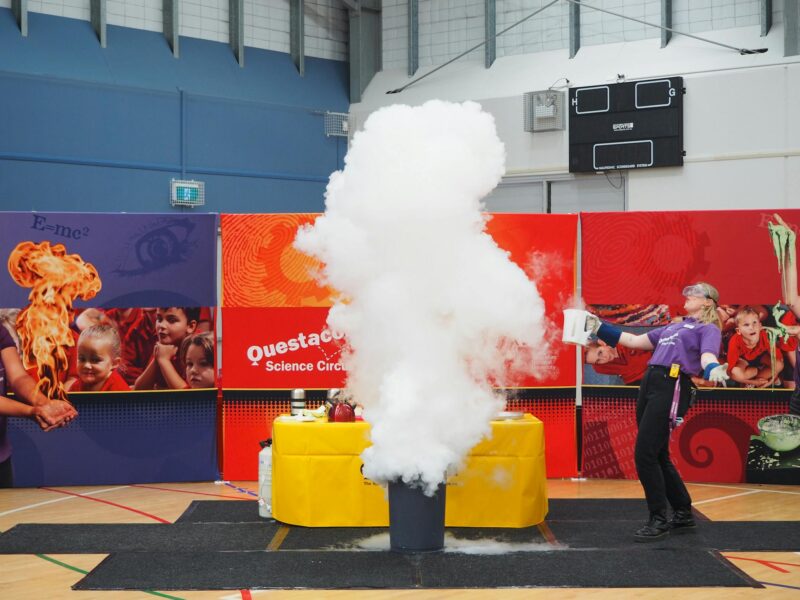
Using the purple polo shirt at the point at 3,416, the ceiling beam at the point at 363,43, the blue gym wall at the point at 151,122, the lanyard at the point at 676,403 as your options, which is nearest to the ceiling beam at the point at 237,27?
the blue gym wall at the point at 151,122

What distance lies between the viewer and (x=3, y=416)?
8742 mm

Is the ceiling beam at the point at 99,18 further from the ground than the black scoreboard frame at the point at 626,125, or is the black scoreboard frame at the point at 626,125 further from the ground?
the ceiling beam at the point at 99,18

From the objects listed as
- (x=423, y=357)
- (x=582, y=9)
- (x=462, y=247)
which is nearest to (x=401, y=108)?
(x=462, y=247)

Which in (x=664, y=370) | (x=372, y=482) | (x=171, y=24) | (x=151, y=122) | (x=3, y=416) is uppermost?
(x=171, y=24)

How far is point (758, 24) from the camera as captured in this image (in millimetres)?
14008

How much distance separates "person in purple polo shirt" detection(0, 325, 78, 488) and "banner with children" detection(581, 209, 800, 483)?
4.35 metres

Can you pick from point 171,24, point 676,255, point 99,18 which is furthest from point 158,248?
point 171,24

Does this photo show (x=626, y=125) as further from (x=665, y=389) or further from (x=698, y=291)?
(x=665, y=389)

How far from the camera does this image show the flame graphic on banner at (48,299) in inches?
344

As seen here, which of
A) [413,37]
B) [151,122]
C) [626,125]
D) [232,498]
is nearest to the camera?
[232,498]

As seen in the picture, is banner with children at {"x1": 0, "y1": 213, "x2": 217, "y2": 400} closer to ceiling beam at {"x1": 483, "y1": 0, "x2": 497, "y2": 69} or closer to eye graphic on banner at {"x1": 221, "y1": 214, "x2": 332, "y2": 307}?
eye graphic on banner at {"x1": 221, "y1": 214, "x2": 332, "y2": 307}

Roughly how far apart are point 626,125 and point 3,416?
911 cm

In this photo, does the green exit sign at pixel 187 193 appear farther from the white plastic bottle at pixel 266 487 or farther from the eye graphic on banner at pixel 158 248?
the white plastic bottle at pixel 266 487

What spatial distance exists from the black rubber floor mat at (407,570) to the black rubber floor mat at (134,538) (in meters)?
0.24
